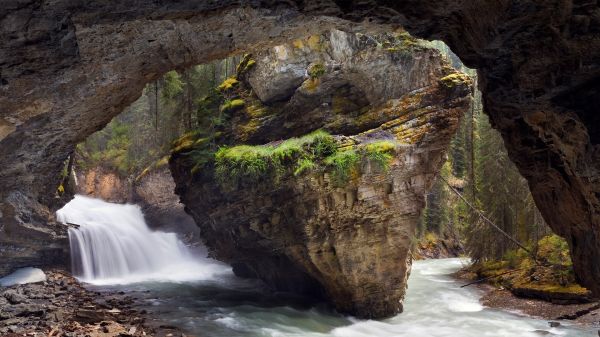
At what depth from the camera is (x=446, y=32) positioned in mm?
5672

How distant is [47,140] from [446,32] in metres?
10.3

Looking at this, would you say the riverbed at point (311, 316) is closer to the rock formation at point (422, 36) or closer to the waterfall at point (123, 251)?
the waterfall at point (123, 251)

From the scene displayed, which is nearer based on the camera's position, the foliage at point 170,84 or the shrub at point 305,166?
the shrub at point 305,166

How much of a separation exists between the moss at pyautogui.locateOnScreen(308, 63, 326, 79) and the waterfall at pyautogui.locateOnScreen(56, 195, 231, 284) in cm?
1208

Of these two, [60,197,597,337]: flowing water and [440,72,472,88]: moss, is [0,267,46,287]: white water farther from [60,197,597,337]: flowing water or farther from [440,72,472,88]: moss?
[440,72,472,88]: moss

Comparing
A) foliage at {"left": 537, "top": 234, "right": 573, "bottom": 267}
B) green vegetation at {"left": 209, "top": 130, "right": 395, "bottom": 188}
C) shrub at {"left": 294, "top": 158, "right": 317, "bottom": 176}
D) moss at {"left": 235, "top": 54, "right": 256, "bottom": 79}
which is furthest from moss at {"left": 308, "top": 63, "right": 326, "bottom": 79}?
foliage at {"left": 537, "top": 234, "right": 573, "bottom": 267}

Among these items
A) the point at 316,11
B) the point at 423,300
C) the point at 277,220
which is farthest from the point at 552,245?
the point at 316,11

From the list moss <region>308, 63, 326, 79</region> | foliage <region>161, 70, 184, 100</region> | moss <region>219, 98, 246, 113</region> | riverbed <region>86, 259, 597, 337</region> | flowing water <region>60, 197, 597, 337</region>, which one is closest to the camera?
riverbed <region>86, 259, 597, 337</region>

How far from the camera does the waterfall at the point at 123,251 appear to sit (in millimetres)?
19750

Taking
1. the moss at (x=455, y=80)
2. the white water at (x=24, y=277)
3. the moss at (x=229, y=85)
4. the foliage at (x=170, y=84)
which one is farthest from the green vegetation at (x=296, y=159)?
the white water at (x=24, y=277)

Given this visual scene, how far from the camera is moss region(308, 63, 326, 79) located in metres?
13.8

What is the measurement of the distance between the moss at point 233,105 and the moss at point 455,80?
7.21m

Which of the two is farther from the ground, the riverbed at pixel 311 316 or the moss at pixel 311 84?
the moss at pixel 311 84

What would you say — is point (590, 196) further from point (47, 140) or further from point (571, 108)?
point (47, 140)
